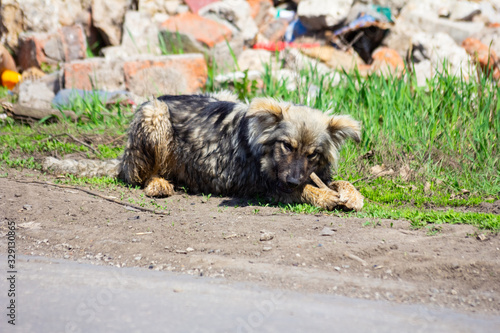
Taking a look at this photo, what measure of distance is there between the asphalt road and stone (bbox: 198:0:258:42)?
440 inches

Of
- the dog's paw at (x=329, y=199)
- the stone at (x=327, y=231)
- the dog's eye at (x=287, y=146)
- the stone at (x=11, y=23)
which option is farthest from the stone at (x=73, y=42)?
the stone at (x=327, y=231)

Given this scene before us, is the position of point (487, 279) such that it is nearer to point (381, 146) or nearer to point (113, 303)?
point (113, 303)

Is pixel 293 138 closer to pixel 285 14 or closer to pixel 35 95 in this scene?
pixel 35 95

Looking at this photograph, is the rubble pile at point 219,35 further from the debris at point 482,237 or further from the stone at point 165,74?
the debris at point 482,237

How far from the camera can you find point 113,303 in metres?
3.34

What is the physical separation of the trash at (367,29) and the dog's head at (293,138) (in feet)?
25.3

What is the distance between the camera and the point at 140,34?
1295 centimetres

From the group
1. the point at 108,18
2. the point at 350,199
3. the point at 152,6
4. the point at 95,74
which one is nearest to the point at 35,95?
the point at 95,74

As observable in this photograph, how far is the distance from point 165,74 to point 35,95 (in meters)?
2.62

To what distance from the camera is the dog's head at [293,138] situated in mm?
5803

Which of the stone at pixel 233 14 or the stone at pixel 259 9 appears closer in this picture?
the stone at pixel 233 14

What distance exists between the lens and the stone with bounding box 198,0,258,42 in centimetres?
1418

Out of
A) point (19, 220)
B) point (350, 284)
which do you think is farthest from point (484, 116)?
point (19, 220)

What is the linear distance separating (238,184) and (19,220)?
2.49 m
